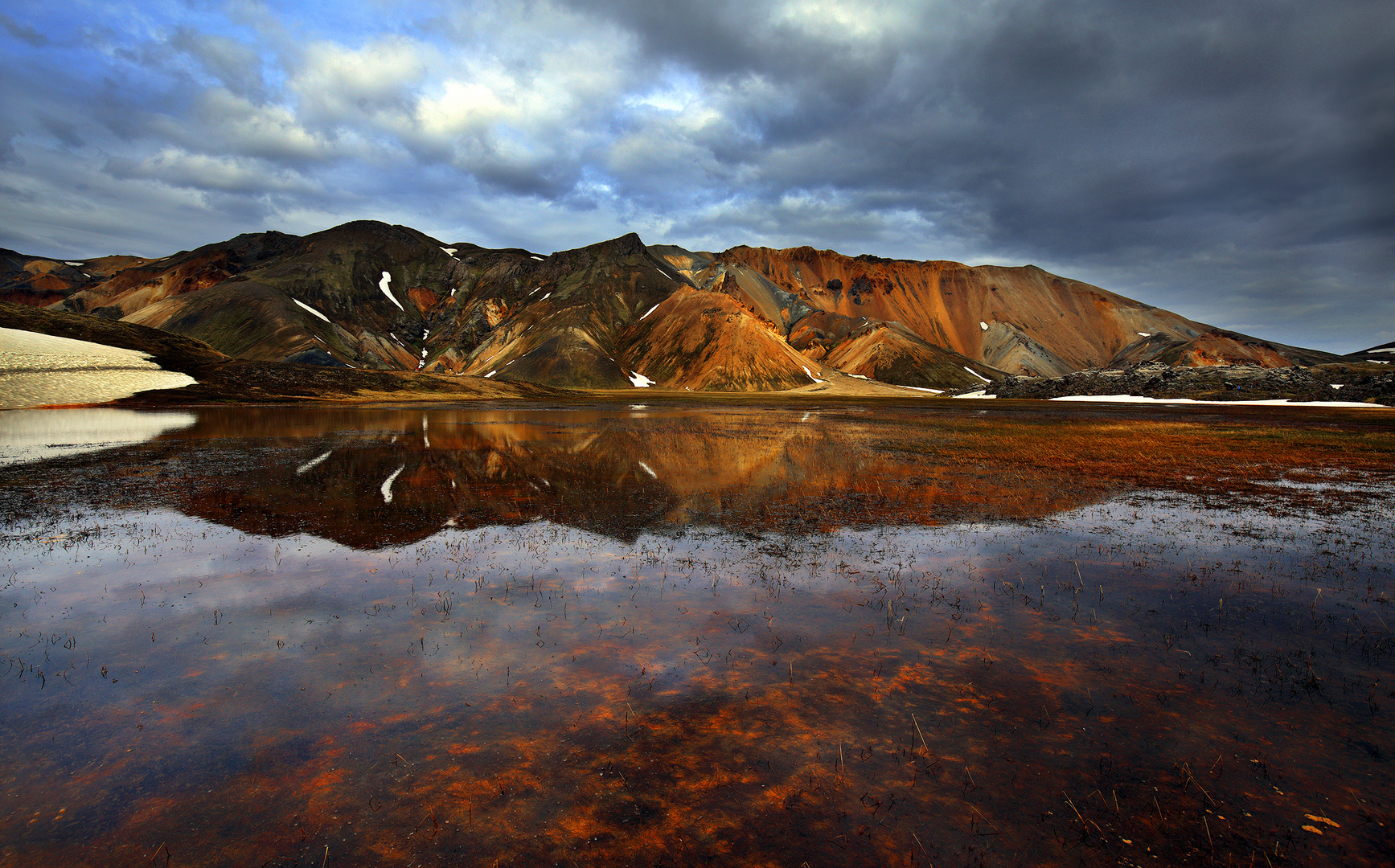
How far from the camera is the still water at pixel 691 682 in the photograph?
17.4 feet

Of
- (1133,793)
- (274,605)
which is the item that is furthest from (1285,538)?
(274,605)

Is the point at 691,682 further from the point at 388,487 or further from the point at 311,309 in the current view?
the point at 311,309

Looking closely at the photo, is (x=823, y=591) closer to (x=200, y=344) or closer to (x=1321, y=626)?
(x=1321, y=626)

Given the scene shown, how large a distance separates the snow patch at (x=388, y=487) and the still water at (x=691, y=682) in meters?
1.33

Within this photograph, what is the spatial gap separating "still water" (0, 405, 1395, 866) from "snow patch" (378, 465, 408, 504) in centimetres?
133

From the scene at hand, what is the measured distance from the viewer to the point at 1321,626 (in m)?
9.81

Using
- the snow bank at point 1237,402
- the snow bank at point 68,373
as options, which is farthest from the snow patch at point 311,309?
the snow bank at point 1237,402

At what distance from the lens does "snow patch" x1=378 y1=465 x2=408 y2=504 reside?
64.4 ft

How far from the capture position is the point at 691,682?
7.96 metres

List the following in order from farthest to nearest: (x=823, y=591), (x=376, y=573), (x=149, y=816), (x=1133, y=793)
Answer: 1. (x=376, y=573)
2. (x=823, y=591)
3. (x=1133, y=793)
4. (x=149, y=816)

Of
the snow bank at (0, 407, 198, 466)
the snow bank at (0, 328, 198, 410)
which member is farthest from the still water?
the snow bank at (0, 328, 198, 410)

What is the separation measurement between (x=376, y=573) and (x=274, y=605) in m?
1.97

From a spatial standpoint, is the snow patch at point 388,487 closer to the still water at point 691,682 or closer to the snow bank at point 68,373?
the still water at point 691,682

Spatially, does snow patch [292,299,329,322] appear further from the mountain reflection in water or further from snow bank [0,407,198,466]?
the mountain reflection in water
